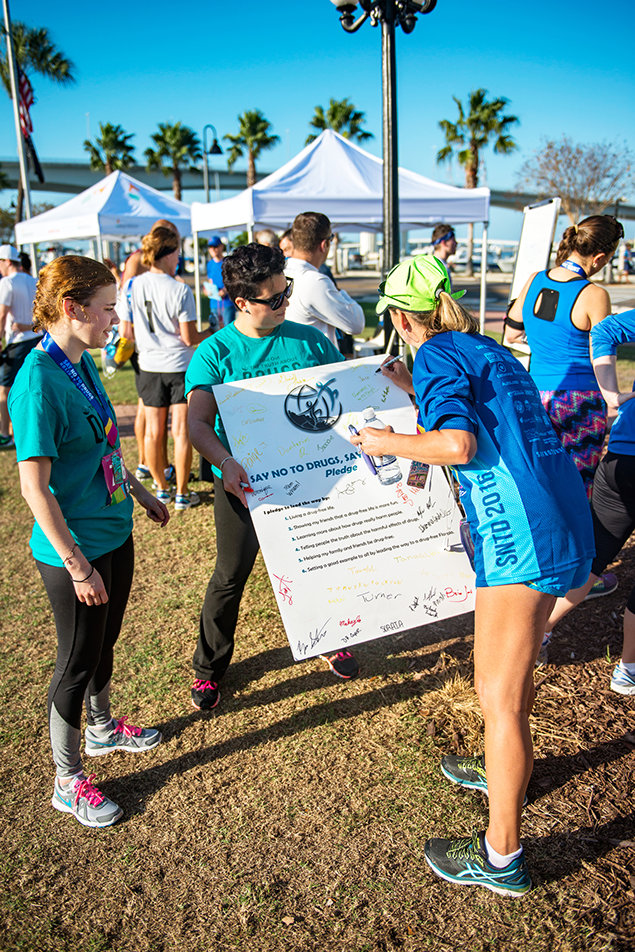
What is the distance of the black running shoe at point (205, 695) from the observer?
10.5 ft

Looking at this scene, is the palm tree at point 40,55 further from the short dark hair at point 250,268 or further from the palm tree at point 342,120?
the short dark hair at point 250,268

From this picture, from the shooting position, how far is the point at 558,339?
11.6ft

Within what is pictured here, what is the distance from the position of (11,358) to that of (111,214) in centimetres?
595

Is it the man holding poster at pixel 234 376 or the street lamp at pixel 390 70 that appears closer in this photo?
the man holding poster at pixel 234 376

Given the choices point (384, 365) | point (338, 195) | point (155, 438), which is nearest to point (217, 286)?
point (338, 195)

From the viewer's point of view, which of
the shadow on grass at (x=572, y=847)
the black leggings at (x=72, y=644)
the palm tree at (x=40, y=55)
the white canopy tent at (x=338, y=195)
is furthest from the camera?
the palm tree at (x=40, y=55)

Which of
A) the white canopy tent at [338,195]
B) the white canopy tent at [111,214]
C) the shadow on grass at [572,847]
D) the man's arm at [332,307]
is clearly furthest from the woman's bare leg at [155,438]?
the white canopy tent at [111,214]

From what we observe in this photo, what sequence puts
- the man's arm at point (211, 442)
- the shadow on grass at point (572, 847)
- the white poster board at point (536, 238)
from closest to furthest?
the shadow on grass at point (572, 847) < the man's arm at point (211, 442) < the white poster board at point (536, 238)

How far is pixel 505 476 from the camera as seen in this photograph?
6.44ft

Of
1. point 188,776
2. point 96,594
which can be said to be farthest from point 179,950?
point 96,594

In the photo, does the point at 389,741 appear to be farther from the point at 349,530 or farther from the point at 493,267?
the point at 493,267

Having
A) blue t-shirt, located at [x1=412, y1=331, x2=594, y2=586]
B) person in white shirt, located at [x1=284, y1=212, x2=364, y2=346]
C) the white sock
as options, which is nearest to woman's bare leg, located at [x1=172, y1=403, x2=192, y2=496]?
person in white shirt, located at [x1=284, y1=212, x2=364, y2=346]

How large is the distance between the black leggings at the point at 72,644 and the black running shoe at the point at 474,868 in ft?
4.65

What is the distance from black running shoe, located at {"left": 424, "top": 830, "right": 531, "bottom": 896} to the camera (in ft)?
7.02
